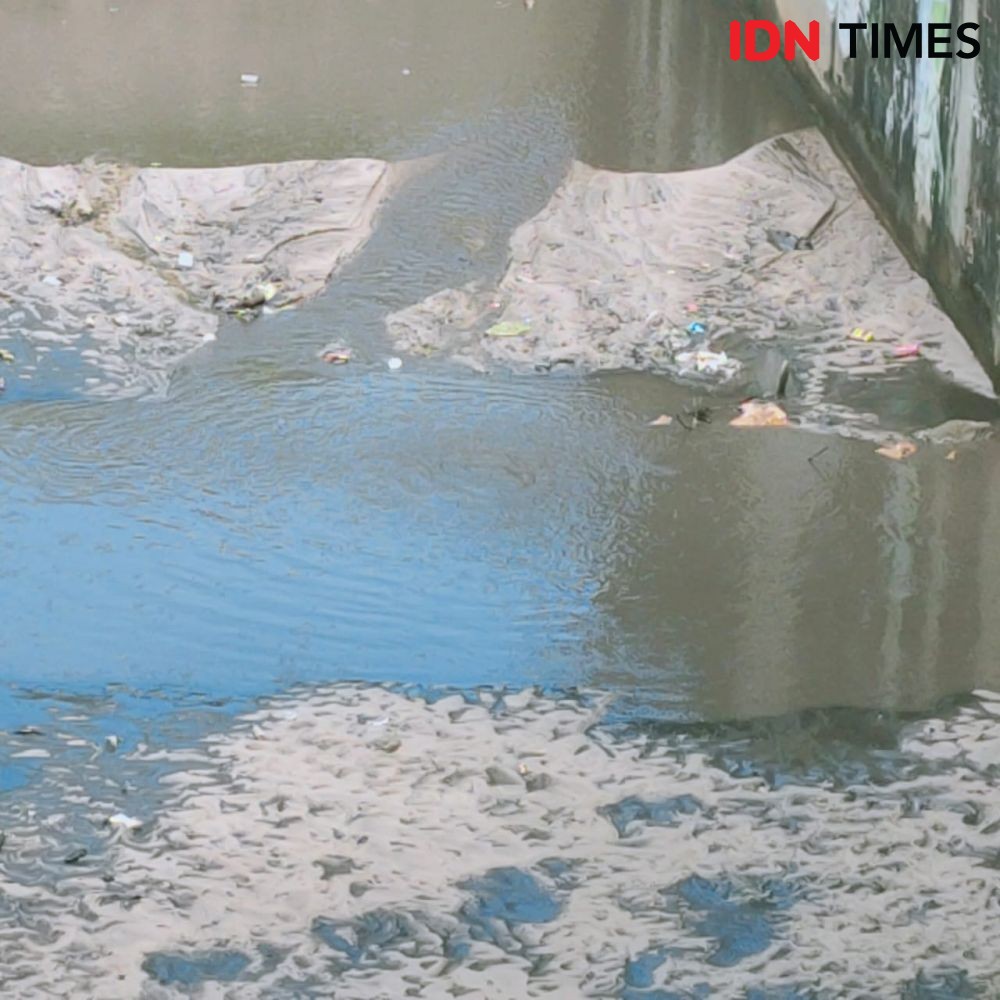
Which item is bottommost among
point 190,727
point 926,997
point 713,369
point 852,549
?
point 926,997

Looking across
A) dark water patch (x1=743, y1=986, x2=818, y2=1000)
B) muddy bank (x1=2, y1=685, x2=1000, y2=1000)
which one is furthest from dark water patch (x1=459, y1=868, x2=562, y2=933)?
dark water patch (x1=743, y1=986, x2=818, y2=1000)

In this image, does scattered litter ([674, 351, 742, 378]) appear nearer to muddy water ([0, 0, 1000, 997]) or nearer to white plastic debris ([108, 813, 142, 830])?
muddy water ([0, 0, 1000, 997])

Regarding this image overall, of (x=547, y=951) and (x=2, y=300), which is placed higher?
(x=2, y=300)

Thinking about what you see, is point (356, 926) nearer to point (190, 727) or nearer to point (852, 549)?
point (190, 727)

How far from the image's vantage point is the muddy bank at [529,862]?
3287 millimetres

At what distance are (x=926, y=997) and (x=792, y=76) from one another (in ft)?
19.1

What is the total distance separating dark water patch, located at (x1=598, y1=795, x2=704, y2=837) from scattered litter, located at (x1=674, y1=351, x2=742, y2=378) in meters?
2.22

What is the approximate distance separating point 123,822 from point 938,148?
382 cm

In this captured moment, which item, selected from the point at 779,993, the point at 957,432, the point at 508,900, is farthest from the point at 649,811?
the point at 957,432

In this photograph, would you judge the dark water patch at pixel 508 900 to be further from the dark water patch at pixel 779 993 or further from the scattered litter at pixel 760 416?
the scattered litter at pixel 760 416

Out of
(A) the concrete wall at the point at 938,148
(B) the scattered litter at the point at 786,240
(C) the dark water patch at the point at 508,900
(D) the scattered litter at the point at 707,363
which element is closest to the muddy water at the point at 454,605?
(C) the dark water patch at the point at 508,900

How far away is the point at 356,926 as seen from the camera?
3400 millimetres

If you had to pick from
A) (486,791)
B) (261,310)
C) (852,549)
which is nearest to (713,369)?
(852,549)

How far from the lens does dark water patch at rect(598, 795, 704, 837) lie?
369 centimetres
